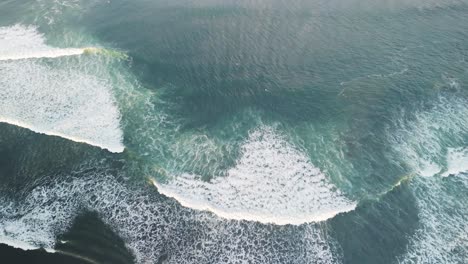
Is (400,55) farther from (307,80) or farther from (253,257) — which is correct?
(253,257)

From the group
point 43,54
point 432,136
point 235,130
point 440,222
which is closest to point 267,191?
point 235,130

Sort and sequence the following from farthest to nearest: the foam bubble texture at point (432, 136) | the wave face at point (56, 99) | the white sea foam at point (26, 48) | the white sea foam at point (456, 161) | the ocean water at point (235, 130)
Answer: the white sea foam at point (26, 48)
the wave face at point (56, 99)
the foam bubble texture at point (432, 136)
the white sea foam at point (456, 161)
the ocean water at point (235, 130)

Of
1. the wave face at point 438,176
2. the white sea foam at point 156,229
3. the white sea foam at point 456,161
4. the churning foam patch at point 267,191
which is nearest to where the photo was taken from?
the white sea foam at point 156,229

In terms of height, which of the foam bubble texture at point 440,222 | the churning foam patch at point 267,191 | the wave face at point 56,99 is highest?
the wave face at point 56,99

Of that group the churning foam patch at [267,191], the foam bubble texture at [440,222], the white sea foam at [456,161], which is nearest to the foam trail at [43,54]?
the churning foam patch at [267,191]

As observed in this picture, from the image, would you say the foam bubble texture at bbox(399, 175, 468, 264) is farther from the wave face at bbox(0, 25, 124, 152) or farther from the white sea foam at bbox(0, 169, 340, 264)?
the wave face at bbox(0, 25, 124, 152)

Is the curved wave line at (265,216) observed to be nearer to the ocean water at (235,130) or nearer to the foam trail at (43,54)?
the ocean water at (235,130)
